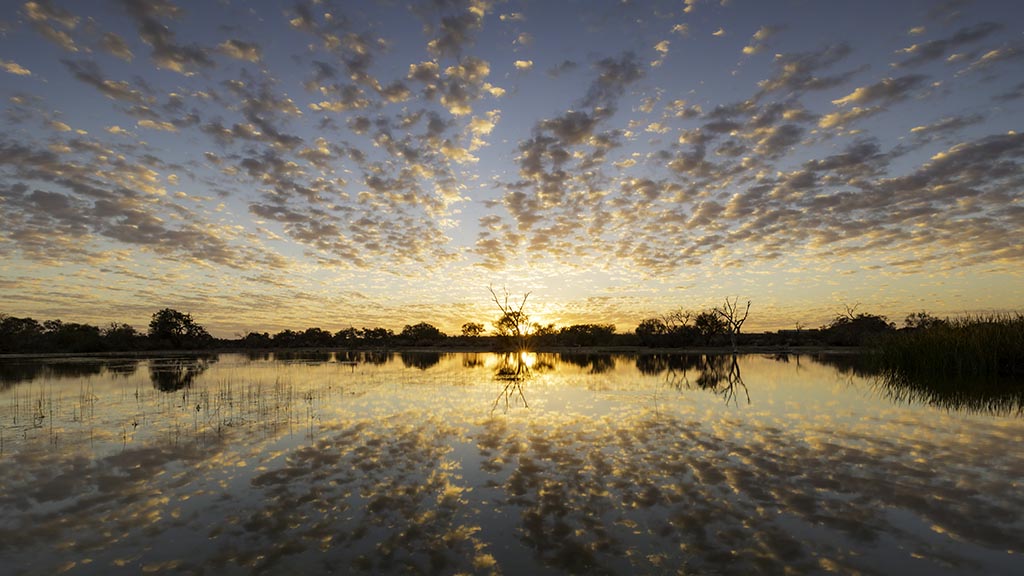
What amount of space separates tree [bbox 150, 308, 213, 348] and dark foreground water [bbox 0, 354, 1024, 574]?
10916 centimetres

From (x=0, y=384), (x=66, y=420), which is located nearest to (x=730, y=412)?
(x=66, y=420)

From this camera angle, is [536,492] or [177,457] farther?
[177,457]

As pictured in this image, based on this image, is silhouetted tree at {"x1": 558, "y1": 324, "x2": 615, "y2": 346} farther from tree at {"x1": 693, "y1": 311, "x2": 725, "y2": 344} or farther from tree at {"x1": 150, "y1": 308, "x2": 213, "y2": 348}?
tree at {"x1": 150, "y1": 308, "x2": 213, "y2": 348}

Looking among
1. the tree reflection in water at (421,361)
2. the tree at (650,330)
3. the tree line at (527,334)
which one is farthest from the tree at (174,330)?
the tree at (650,330)

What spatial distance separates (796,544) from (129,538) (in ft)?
28.6

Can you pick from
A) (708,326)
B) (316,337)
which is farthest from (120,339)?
(708,326)

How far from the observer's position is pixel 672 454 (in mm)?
10805

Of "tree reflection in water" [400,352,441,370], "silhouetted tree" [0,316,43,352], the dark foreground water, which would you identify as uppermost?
"silhouetted tree" [0,316,43,352]

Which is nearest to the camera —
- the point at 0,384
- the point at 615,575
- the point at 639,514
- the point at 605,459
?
the point at 615,575

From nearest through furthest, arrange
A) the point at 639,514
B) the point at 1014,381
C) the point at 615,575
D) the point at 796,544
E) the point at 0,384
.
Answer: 1. the point at 615,575
2. the point at 796,544
3. the point at 639,514
4. the point at 1014,381
5. the point at 0,384

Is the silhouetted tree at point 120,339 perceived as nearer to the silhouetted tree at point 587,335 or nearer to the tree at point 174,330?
the tree at point 174,330

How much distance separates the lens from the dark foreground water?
5984 mm

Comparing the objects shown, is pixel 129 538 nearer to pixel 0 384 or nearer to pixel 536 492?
pixel 536 492

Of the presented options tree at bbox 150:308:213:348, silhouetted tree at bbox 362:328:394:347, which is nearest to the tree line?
tree at bbox 150:308:213:348
